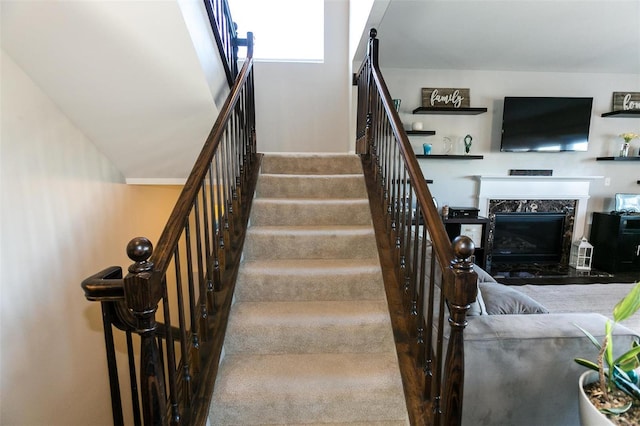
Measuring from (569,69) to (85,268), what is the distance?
6324 millimetres

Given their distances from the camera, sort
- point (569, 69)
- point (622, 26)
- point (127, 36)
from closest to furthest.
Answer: point (127, 36), point (622, 26), point (569, 69)

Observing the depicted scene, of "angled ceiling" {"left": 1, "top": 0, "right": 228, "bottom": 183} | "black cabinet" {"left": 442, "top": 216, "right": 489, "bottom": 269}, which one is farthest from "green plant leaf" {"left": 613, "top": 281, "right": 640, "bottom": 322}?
"black cabinet" {"left": 442, "top": 216, "right": 489, "bottom": 269}

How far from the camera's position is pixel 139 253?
3.43ft

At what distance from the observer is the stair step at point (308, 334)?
1.77 metres

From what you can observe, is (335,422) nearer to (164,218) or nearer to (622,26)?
(164,218)

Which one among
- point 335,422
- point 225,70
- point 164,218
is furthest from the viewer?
point 164,218

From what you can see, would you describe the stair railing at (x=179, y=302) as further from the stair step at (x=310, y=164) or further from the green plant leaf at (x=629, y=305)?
the green plant leaf at (x=629, y=305)

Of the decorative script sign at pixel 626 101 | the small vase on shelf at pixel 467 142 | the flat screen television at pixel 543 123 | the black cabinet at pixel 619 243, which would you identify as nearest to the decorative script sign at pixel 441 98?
the small vase on shelf at pixel 467 142

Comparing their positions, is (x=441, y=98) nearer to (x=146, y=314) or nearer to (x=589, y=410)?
(x=589, y=410)

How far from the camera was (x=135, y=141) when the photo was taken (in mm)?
2787

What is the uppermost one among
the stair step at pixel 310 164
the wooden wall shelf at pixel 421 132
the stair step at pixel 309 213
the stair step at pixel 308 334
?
the wooden wall shelf at pixel 421 132

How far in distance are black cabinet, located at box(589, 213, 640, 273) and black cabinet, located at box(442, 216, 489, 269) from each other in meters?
1.84

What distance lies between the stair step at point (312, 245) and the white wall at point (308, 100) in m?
2.15

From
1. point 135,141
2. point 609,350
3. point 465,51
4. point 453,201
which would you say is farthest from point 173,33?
point 453,201
